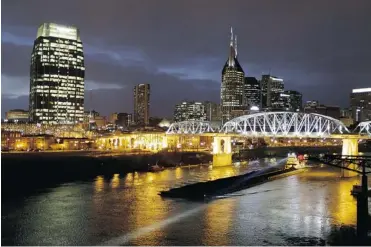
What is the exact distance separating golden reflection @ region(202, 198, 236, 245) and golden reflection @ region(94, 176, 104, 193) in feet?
58.3

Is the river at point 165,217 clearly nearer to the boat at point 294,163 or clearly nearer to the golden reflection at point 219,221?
the golden reflection at point 219,221

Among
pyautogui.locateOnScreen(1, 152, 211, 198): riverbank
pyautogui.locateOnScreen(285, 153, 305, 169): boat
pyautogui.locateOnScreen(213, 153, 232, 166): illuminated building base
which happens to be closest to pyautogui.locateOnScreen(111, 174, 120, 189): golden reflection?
pyautogui.locateOnScreen(1, 152, 211, 198): riverbank

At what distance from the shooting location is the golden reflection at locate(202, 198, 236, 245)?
33.3m

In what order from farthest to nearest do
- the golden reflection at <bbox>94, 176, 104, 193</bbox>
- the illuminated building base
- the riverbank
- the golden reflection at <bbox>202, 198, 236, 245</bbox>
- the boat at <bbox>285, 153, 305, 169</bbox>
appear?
the illuminated building base → the boat at <bbox>285, 153, 305, 169</bbox> → the riverbank → the golden reflection at <bbox>94, 176, 104, 193</bbox> → the golden reflection at <bbox>202, 198, 236, 245</bbox>

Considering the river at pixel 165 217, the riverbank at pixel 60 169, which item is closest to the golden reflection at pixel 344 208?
the river at pixel 165 217

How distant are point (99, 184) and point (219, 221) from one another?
31.4 meters

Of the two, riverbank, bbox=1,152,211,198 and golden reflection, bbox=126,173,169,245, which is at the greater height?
riverbank, bbox=1,152,211,198

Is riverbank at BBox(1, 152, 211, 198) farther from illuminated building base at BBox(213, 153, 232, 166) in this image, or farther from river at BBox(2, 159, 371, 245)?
illuminated building base at BBox(213, 153, 232, 166)

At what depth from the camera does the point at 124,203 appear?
48406 mm

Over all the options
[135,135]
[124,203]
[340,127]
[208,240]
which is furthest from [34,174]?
[135,135]

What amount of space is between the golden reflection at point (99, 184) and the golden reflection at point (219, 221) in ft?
58.3

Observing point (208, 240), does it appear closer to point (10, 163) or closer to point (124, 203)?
point (124, 203)

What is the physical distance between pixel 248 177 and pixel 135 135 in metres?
98.3

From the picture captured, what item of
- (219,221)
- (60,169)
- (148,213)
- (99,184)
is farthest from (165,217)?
(60,169)
